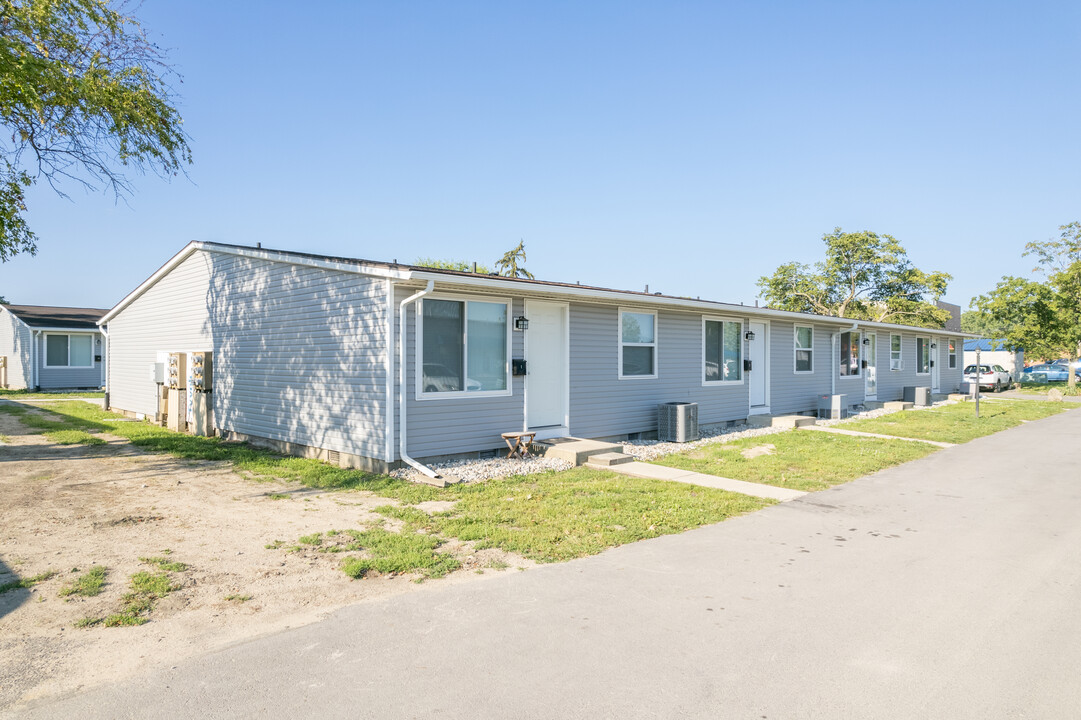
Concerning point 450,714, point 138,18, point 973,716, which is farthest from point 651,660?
point 138,18

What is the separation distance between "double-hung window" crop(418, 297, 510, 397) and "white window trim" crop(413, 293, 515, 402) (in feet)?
0.05

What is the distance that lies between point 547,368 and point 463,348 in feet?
5.90

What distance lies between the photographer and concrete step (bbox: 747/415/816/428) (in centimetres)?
1437

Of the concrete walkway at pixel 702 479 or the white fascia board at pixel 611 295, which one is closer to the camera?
the concrete walkway at pixel 702 479

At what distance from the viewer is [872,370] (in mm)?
20500

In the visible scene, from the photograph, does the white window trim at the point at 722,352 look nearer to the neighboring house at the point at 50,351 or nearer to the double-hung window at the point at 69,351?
the neighboring house at the point at 50,351

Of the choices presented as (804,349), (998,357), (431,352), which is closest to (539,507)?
Answer: (431,352)

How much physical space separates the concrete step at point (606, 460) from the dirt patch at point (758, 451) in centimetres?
224

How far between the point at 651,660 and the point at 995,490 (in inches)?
278


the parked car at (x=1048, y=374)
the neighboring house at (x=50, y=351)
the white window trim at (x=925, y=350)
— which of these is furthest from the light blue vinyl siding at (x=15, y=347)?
the parked car at (x=1048, y=374)

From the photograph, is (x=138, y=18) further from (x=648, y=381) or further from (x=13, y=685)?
(x=13, y=685)

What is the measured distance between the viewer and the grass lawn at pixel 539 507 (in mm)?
5680

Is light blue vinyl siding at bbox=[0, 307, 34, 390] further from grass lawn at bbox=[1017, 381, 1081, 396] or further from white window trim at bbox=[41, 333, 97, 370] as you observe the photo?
grass lawn at bbox=[1017, 381, 1081, 396]

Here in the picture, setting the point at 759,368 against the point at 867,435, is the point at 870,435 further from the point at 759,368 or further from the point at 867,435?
the point at 759,368
